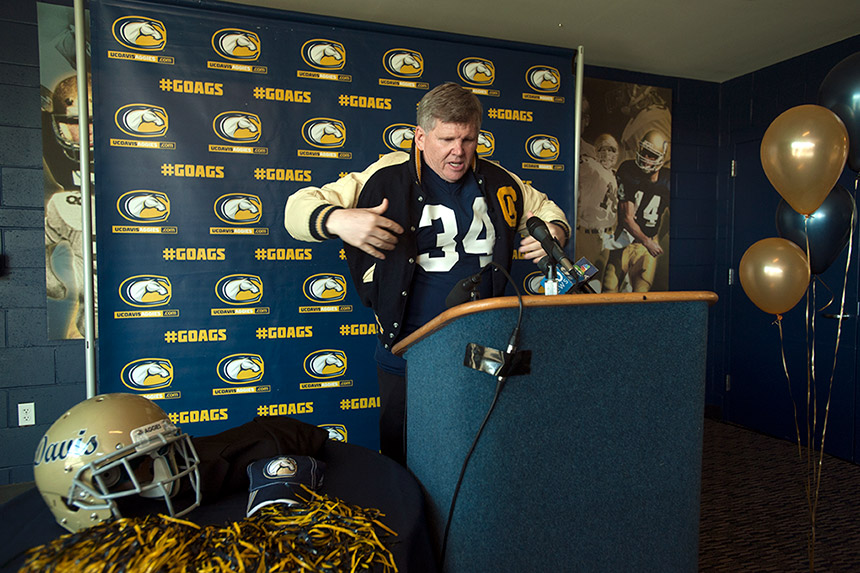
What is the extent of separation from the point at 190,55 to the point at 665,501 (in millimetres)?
2760

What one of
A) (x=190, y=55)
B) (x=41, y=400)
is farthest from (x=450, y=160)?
(x=41, y=400)

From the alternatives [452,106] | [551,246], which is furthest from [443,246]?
[551,246]

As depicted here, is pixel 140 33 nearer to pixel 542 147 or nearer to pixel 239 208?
pixel 239 208

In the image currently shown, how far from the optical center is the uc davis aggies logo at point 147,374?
249 centimetres

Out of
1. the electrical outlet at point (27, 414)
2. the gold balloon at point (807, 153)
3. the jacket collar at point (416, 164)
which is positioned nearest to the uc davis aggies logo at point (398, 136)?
the jacket collar at point (416, 164)

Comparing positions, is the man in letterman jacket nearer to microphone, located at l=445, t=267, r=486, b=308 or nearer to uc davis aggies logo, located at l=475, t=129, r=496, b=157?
microphone, located at l=445, t=267, r=486, b=308

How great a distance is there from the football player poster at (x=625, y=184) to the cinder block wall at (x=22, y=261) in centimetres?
343

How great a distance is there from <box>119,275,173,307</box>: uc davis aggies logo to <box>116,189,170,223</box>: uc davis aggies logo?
0.29m

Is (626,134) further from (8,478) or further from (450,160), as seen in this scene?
(8,478)

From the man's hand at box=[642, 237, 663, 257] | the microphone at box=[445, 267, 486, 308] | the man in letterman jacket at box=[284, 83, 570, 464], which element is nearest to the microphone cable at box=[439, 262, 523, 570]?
the microphone at box=[445, 267, 486, 308]

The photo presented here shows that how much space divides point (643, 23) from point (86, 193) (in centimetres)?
330

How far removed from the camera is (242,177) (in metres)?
2.65

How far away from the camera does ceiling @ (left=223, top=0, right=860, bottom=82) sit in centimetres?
291

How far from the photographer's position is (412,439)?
108cm
